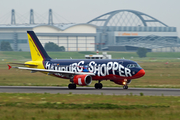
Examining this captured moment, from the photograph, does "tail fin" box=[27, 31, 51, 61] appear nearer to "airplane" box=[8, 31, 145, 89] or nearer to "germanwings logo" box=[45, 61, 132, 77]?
"airplane" box=[8, 31, 145, 89]

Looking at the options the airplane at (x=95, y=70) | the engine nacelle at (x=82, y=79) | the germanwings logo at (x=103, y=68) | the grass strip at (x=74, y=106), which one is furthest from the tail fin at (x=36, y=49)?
the grass strip at (x=74, y=106)

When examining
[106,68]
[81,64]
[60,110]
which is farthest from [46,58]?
[60,110]

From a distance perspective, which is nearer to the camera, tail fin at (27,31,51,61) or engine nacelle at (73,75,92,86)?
engine nacelle at (73,75,92,86)

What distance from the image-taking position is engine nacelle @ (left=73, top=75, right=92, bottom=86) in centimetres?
4275

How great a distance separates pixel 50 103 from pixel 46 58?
24.0m

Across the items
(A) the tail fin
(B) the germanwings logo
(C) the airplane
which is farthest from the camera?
(A) the tail fin

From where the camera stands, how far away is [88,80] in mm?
43844

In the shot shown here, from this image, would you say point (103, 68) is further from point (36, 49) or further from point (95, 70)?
point (36, 49)

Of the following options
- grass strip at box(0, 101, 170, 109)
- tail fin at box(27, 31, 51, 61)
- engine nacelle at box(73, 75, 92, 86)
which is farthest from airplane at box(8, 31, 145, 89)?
grass strip at box(0, 101, 170, 109)

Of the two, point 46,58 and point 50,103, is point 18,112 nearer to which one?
point 50,103

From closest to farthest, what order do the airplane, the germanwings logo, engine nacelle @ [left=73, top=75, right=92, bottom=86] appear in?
engine nacelle @ [left=73, top=75, right=92, bottom=86]
the airplane
the germanwings logo

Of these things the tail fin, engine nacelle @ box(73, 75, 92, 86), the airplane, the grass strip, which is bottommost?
the grass strip

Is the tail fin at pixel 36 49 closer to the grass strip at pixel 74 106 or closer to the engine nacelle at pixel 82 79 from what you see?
the engine nacelle at pixel 82 79

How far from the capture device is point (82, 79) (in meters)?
42.8
